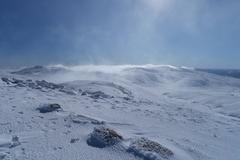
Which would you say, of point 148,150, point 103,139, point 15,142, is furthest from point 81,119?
point 148,150

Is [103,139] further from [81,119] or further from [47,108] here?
[47,108]

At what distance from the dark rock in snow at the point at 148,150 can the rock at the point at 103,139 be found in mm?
812

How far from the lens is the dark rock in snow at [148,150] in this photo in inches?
460

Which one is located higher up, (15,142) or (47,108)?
(47,108)

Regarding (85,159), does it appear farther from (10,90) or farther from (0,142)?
(10,90)

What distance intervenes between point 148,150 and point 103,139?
198 cm

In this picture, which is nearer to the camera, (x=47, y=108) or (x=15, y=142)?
(x=15, y=142)

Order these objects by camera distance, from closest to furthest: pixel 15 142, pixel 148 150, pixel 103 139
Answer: pixel 15 142 < pixel 148 150 < pixel 103 139

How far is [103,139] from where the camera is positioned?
12.4 m

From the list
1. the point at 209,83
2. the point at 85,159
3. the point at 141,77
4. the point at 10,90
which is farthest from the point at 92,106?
the point at 209,83

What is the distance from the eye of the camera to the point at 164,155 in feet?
39.5

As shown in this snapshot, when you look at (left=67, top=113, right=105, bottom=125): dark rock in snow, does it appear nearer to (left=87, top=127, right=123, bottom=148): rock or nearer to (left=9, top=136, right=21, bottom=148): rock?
(left=87, top=127, right=123, bottom=148): rock

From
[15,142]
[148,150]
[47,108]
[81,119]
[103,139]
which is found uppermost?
[47,108]

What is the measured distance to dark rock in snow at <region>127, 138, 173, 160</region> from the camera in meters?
11.7
